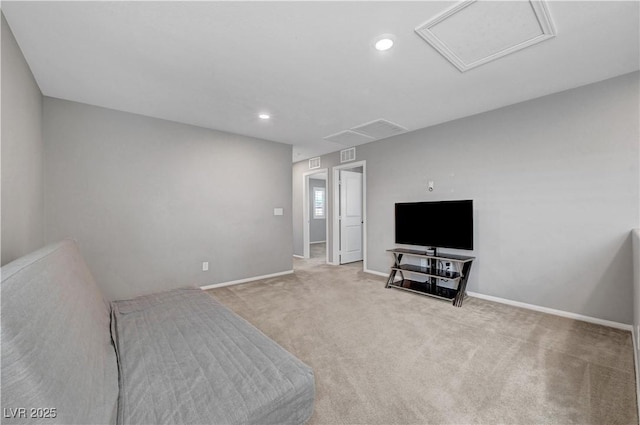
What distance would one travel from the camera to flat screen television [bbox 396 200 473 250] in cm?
349

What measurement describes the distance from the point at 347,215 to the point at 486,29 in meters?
4.25

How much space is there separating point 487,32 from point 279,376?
2620 mm

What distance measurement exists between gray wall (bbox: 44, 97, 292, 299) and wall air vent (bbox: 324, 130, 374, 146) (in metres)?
1.12

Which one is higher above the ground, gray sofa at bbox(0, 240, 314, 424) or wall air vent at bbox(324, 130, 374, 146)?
wall air vent at bbox(324, 130, 374, 146)

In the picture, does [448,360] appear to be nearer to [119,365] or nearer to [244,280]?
[119,365]

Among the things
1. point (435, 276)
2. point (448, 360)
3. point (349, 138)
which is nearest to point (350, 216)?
point (349, 138)

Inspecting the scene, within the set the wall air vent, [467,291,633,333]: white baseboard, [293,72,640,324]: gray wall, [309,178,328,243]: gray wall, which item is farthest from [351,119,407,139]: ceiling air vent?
[309,178,328,243]: gray wall

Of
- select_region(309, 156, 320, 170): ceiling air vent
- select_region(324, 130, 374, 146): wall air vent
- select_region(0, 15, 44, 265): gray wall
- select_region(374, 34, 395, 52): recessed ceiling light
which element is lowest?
select_region(0, 15, 44, 265): gray wall

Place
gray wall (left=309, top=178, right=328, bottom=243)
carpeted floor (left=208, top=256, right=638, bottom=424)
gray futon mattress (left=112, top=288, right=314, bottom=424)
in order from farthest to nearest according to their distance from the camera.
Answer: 1. gray wall (left=309, top=178, right=328, bottom=243)
2. carpeted floor (left=208, top=256, right=638, bottom=424)
3. gray futon mattress (left=112, top=288, right=314, bottom=424)

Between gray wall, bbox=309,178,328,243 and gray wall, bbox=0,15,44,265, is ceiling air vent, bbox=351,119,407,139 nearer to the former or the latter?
gray wall, bbox=0,15,44,265

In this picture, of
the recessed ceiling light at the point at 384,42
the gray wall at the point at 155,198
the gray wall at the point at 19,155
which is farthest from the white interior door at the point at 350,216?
the gray wall at the point at 19,155

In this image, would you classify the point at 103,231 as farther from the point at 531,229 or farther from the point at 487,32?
the point at 531,229

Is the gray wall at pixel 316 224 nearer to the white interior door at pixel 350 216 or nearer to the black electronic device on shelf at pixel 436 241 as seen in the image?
the white interior door at pixel 350 216

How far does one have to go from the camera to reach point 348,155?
5312 mm
